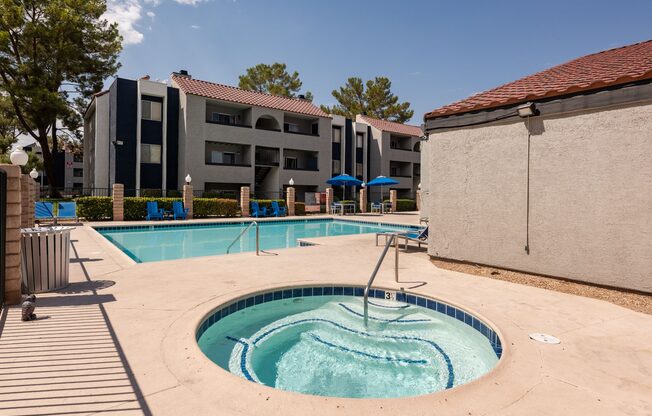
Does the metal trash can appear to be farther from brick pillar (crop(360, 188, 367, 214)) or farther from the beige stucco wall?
brick pillar (crop(360, 188, 367, 214))

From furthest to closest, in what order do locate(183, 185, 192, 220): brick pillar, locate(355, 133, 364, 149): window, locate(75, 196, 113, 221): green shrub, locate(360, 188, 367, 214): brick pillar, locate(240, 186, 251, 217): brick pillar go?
locate(355, 133, 364, 149): window
locate(360, 188, 367, 214): brick pillar
locate(240, 186, 251, 217): brick pillar
locate(183, 185, 192, 220): brick pillar
locate(75, 196, 113, 221): green shrub

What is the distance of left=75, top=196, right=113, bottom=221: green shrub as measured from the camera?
1947 cm

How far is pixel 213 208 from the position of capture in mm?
23578

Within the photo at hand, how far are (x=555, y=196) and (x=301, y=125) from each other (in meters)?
30.9

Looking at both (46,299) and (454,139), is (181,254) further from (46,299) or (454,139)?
(454,139)

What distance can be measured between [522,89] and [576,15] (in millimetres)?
6732

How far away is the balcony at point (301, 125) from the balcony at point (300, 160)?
196 cm

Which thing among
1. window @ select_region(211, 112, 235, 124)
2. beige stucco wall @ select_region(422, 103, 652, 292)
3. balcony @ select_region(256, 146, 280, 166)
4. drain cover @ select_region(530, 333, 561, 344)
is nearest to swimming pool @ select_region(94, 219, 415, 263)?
beige stucco wall @ select_region(422, 103, 652, 292)

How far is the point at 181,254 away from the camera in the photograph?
12477 millimetres

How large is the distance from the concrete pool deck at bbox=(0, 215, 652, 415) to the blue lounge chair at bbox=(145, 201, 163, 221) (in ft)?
47.5

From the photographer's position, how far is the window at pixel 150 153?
26594 millimetres

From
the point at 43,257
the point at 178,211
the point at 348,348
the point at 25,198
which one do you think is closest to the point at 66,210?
the point at 178,211

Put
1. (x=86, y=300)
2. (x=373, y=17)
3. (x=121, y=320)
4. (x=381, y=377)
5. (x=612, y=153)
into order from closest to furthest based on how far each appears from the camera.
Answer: (x=381, y=377), (x=121, y=320), (x=86, y=300), (x=612, y=153), (x=373, y=17)

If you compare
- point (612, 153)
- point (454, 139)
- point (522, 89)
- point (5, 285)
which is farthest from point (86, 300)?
point (522, 89)
